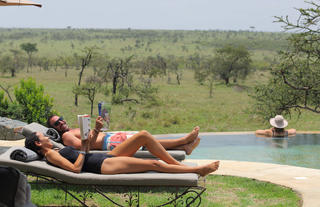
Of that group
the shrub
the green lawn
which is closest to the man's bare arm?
the green lawn

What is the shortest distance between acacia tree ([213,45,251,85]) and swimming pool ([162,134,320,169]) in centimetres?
2194

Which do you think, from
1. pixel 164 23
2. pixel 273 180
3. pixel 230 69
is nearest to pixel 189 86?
pixel 230 69

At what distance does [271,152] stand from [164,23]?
120 meters

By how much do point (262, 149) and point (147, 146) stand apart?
19.8 ft

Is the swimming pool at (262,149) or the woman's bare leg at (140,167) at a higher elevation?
the woman's bare leg at (140,167)

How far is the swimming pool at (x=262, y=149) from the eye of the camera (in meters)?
9.46

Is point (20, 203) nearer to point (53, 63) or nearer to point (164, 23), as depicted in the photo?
point (53, 63)

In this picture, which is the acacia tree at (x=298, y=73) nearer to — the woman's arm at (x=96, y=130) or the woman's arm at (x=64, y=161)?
the woman's arm at (x=96, y=130)

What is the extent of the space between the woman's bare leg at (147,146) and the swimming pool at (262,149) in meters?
4.64

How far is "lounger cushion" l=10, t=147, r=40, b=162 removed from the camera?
4.95 m

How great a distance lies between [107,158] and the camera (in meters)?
4.91

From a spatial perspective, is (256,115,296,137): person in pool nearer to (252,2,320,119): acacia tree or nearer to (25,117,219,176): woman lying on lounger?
(252,2,320,119): acacia tree

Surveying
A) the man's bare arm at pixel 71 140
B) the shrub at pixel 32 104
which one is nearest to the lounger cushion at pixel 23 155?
the man's bare arm at pixel 71 140

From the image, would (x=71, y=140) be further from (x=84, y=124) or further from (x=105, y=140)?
(x=84, y=124)
